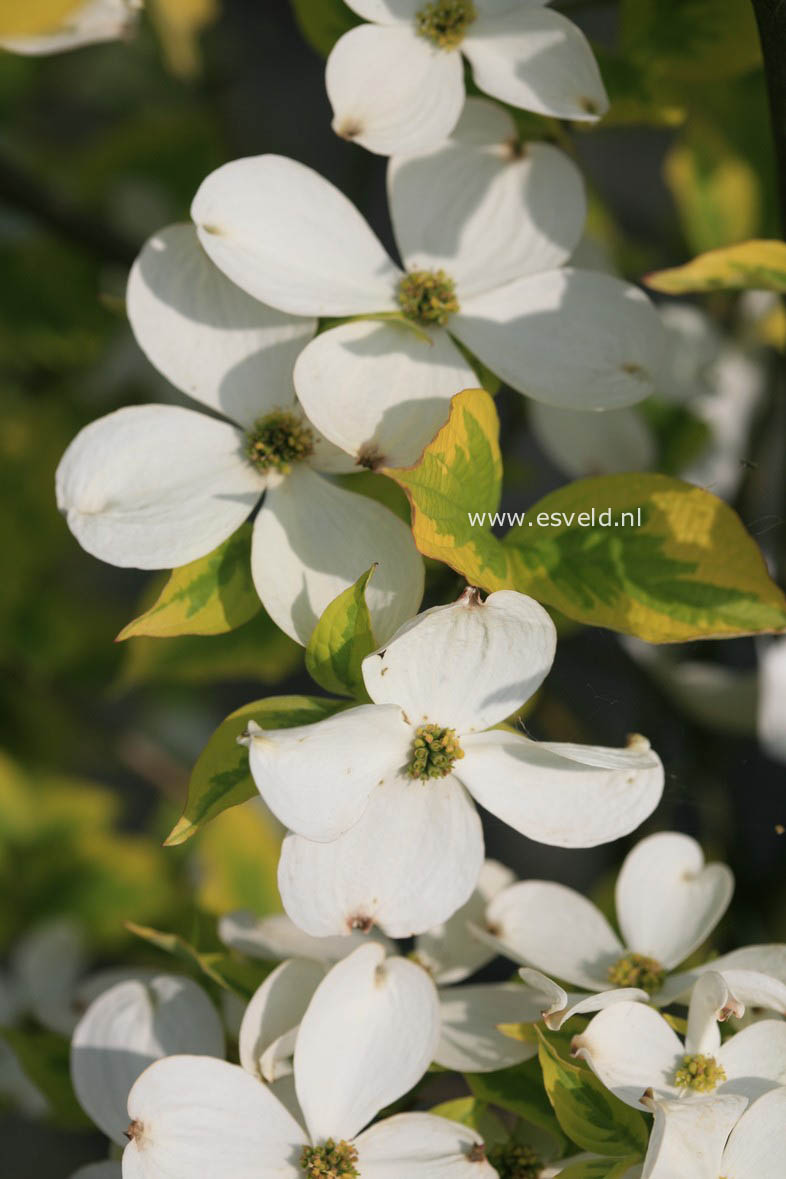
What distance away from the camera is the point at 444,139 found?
438 millimetres

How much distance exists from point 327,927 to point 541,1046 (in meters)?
0.07

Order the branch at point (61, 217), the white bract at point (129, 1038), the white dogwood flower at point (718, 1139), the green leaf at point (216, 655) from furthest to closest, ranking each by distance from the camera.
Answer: the branch at point (61, 217) → the green leaf at point (216, 655) → the white bract at point (129, 1038) → the white dogwood flower at point (718, 1139)

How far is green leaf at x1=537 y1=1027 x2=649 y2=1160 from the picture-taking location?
358 millimetres

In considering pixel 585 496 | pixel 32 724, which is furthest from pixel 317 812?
pixel 32 724

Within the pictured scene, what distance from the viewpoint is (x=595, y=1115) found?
360 mm

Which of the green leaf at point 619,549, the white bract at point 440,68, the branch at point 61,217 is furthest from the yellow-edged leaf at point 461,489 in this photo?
the branch at point 61,217

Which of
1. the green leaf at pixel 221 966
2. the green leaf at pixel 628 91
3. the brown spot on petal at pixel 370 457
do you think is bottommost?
the green leaf at pixel 221 966

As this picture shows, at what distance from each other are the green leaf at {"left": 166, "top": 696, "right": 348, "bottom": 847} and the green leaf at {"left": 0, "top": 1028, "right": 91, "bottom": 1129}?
0.61 ft

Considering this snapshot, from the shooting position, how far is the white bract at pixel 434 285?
0.40 m

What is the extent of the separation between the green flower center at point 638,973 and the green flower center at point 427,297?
243 mm

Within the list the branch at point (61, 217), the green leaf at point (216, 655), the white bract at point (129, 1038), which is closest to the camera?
the white bract at point (129, 1038)

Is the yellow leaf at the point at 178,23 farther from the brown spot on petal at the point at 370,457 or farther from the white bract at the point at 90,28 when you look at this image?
the brown spot on petal at the point at 370,457

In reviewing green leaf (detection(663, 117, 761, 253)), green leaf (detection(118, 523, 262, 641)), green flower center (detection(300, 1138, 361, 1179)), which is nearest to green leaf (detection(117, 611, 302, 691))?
green leaf (detection(118, 523, 262, 641))

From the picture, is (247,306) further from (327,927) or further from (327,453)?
(327,927)
